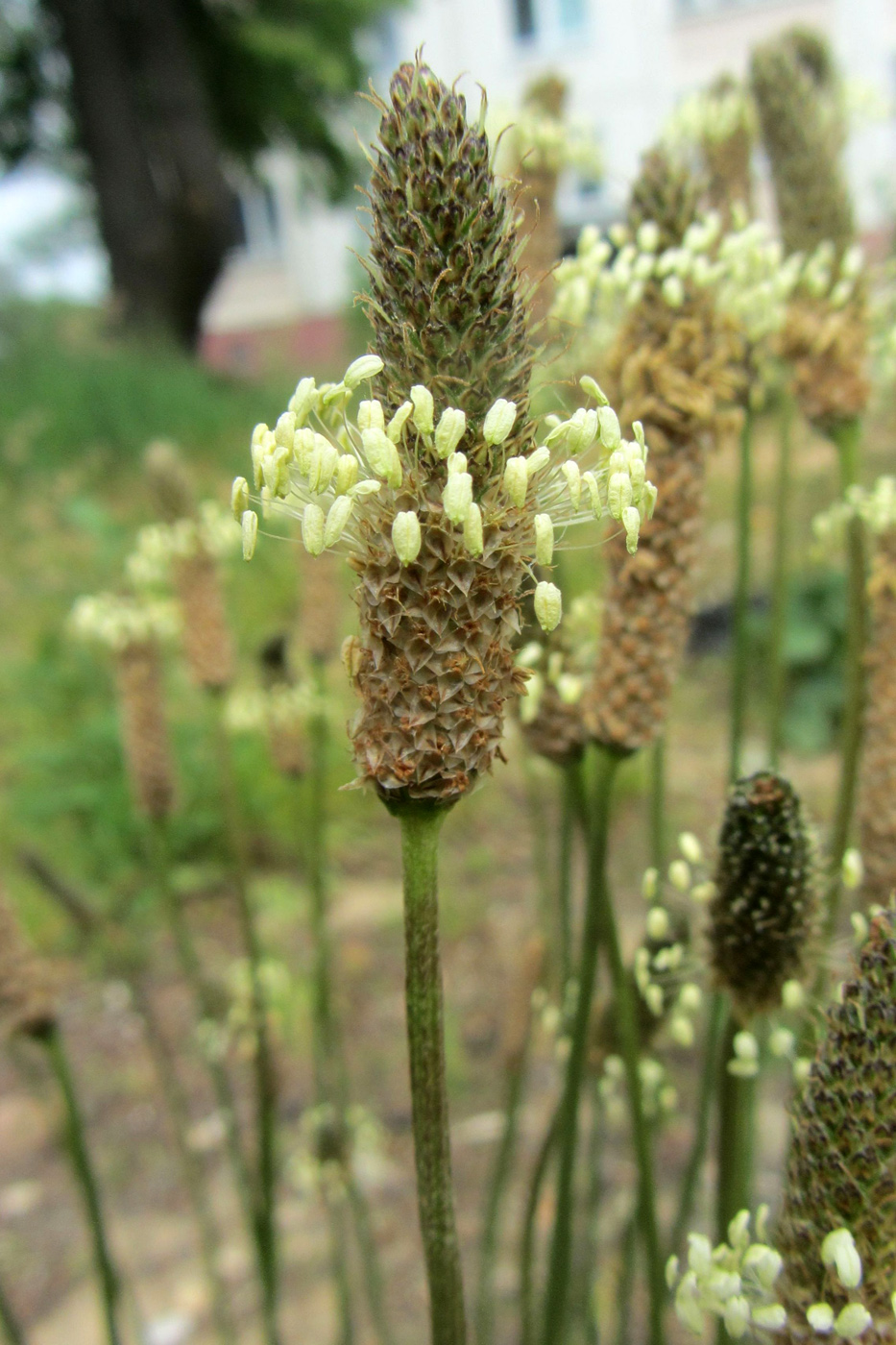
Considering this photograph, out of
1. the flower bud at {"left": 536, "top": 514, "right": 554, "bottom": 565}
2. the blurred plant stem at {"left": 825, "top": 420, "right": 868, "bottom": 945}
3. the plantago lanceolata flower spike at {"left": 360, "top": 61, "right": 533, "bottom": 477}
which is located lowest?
the blurred plant stem at {"left": 825, "top": 420, "right": 868, "bottom": 945}

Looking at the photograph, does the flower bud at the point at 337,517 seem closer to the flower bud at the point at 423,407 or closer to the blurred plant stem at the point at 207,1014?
the flower bud at the point at 423,407

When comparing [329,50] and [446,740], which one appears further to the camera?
[329,50]

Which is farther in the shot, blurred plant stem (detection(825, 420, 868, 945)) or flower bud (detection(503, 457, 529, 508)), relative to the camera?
blurred plant stem (detection(825, 420, 868, 945))

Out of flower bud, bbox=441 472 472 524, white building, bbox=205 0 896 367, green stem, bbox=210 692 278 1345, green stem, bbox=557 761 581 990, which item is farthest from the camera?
white building, bbox=205 0 896 367

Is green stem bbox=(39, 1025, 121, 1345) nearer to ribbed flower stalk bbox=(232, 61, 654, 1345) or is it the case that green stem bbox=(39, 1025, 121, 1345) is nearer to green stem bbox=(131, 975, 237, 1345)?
green stem bbox=(131, 975, 237, 1345)

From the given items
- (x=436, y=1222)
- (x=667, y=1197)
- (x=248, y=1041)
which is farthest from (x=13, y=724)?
(x=436, y=1222)

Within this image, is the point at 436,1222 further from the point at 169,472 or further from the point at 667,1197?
the point at 667,1197

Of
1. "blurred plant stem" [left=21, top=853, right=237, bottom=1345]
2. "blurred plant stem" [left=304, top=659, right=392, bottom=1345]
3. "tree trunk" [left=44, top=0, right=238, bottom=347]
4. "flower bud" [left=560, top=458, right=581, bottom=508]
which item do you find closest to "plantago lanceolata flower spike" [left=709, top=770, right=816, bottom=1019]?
"flower bud" [left=560, top=458, right=581, bottom=508]
